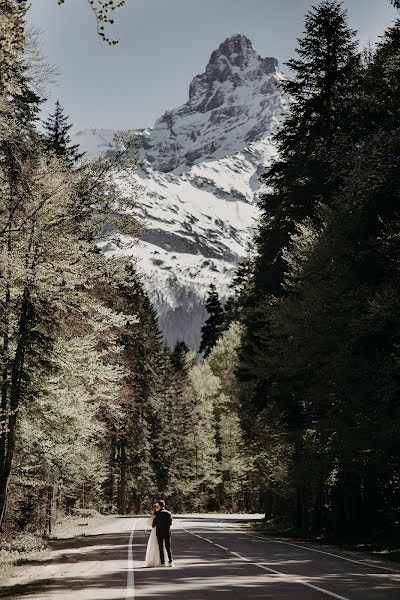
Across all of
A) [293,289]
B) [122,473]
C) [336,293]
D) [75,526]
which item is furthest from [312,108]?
[122,473]

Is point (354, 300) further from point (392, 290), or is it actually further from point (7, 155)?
point (7, 155)

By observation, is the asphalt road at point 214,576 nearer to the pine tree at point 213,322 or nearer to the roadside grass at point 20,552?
the roadside grass at point 20,552

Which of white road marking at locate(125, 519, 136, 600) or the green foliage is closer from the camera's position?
white road marking at locate(125, 519, 136, 600)

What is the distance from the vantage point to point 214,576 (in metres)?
14.5

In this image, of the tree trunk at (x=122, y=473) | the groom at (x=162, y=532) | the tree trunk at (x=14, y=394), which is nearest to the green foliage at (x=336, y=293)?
the groom at (x=162, y=532)

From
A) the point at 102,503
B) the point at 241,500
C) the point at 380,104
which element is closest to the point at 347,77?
the point at 380,104

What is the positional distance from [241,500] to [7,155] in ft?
214

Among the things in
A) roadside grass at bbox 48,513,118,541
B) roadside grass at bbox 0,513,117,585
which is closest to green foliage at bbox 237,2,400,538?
roadside grass at bbox 0,513,117,585

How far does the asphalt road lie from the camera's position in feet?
39.1

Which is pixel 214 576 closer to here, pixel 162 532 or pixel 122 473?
pixel 162 532

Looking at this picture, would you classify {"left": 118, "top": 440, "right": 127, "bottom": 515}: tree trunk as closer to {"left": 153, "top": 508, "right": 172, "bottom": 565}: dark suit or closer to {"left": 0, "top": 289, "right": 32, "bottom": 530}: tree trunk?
{"left": 0, "top": 289, "right": 32, "bottom": 530}: tree trunk

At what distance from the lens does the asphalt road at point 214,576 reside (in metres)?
11.9

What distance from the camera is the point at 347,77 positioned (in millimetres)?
27812

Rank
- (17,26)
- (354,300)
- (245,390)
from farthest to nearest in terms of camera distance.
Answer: (245,390), (354,300), (17,26)
